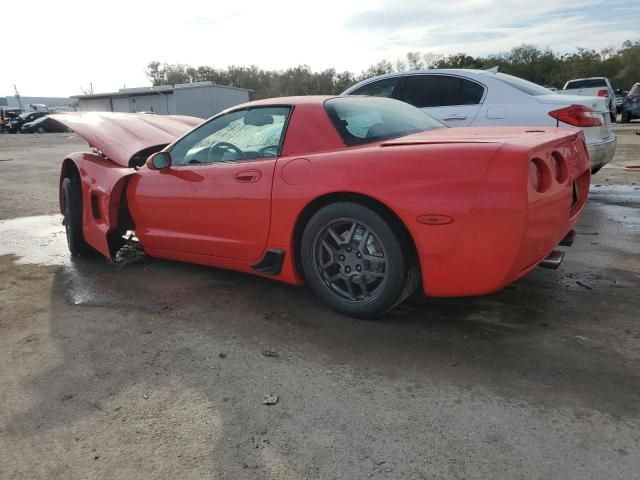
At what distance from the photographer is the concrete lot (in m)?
1.96

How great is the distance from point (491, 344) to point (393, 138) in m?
1.37

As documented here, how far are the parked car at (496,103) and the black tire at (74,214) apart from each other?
356 centimetres

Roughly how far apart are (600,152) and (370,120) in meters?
3.41

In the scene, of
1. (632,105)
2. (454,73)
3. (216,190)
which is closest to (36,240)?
(216,190)

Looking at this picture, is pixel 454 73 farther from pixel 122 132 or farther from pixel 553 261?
pixel 122 132

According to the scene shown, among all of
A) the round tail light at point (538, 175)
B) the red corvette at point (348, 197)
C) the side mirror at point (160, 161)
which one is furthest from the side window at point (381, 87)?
the round tail light at point (538, 175)

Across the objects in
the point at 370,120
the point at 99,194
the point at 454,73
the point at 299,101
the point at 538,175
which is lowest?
the point at 99,194

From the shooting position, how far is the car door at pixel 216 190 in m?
3.39

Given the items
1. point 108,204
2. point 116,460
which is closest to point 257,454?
point 116,460

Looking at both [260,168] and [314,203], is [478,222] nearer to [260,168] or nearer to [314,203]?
[314,203]

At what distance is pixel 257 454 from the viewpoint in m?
2.01

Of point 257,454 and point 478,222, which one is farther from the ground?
point 478,222

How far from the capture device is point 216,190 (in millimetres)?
3562

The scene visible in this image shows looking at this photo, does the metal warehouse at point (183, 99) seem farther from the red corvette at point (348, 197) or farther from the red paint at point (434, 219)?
the red paint at point (434, 219)
